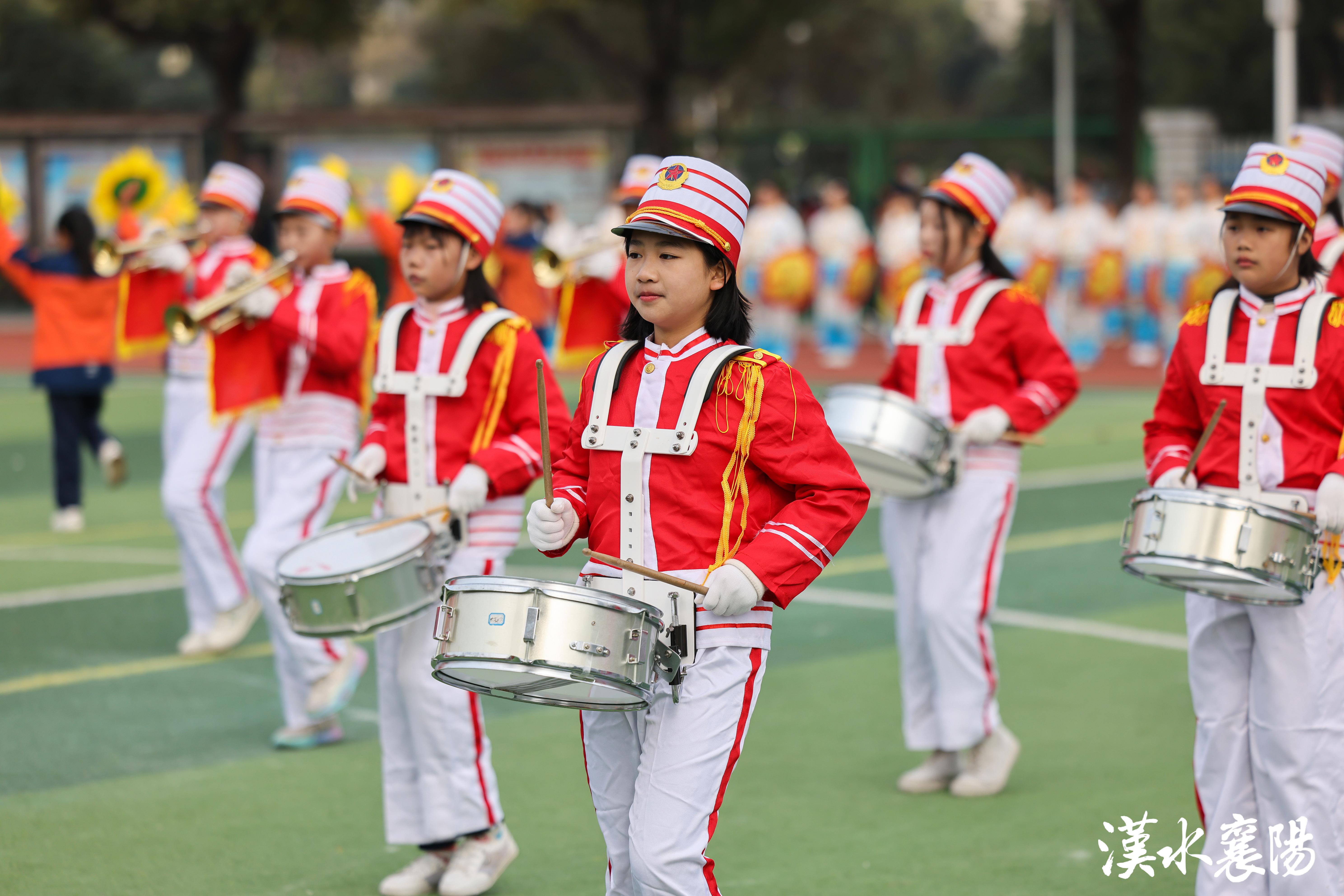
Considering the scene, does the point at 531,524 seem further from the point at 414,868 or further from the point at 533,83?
the point at 533,83

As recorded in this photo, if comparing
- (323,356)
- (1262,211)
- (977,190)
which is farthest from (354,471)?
(1262,211)

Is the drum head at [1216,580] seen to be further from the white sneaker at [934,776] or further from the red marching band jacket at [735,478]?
the white sneaker at [934,776]

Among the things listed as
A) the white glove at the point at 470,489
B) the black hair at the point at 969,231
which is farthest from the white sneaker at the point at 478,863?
the black hair at the point at 969,231

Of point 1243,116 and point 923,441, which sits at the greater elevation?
point 1243,116

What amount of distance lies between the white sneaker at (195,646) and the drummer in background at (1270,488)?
5140mm

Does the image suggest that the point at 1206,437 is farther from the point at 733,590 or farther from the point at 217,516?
the point at 217,516

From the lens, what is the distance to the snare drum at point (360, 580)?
5258 mm

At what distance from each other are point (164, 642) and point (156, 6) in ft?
84.6

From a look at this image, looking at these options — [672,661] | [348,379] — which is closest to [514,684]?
[672,661]

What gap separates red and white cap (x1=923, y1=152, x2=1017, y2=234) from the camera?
6.40m

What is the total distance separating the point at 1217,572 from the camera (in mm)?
4527

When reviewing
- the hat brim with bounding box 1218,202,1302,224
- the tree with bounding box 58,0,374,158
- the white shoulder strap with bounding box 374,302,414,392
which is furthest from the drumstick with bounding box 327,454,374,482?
the tree with bounding box 58,0,374,158

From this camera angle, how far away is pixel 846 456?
4.17 meters

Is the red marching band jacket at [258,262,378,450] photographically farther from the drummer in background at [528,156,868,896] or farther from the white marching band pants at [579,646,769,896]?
the white marching band pants at [579,646,769,896]
